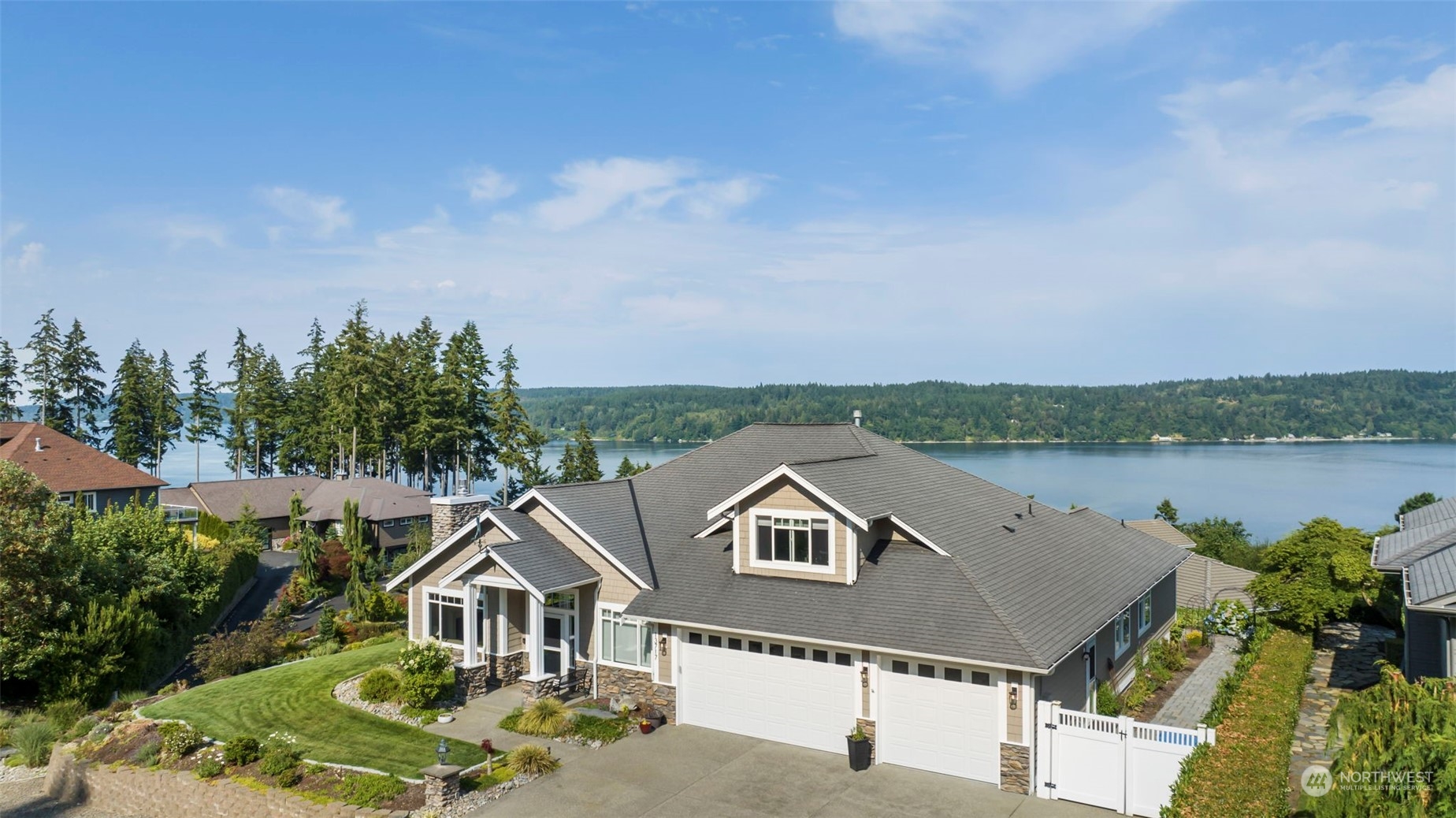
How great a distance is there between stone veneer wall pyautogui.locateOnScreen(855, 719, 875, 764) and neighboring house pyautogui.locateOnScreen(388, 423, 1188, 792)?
0.17ft

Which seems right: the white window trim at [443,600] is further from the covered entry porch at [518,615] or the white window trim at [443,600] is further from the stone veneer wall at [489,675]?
the stone veneer wall at [489,675]

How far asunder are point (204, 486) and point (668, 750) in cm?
4942

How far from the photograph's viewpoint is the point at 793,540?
18.7m

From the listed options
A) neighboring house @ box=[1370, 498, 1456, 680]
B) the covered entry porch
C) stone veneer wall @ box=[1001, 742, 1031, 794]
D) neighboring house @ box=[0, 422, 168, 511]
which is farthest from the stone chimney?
neighboring house @ box=[0, 422, 168, 511]

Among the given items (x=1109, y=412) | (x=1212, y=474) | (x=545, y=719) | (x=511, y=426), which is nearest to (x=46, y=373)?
(x=511, y=426)

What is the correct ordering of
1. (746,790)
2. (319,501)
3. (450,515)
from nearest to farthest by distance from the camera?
(746,790) < (450,515) < (319,501)

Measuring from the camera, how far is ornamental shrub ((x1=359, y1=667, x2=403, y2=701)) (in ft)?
65.1

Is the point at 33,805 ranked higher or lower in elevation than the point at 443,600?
lower

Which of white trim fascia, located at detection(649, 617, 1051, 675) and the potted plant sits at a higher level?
white trim fascia, located at detection(649, 617, 1051, 675)

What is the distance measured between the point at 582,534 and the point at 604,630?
2.26 meters

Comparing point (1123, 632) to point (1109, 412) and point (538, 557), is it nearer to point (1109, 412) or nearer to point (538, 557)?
point (538, 557)

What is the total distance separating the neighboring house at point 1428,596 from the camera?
16.1 m

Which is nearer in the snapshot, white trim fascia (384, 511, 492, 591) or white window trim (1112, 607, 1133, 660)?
white window trim (1112, 607, 1133, 660)

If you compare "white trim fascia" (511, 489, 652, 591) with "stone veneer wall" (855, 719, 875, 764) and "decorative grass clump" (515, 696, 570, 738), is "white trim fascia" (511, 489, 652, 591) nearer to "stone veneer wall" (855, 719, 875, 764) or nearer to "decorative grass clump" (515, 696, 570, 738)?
"decorative grass clump" (515, 696, 570, 738)
